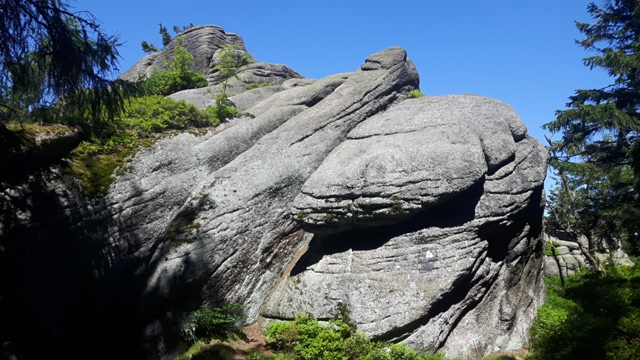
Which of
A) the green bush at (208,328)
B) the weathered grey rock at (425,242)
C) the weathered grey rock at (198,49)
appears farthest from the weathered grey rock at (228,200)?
the weathered grey rock at (198,49)

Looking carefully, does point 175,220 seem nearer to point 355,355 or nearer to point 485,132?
point 355,355

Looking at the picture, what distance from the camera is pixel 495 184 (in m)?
13.7

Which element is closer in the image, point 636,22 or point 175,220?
point 175,220

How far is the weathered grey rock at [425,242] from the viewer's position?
11.6 meters

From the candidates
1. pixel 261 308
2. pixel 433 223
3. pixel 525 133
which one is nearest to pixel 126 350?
pixel 261 308

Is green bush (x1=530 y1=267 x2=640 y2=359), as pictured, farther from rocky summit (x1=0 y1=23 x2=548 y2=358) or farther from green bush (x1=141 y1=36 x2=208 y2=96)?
green bush (x1=141 y1=36 x2=208 y2=96)

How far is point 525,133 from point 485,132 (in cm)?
276

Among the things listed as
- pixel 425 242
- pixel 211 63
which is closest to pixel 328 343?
pixel 425 242

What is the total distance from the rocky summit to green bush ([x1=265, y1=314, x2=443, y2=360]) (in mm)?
580

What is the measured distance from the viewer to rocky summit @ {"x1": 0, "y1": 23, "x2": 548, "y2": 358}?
36.0 ft

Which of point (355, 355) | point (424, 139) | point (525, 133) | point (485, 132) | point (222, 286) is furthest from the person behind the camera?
point (525, 133)

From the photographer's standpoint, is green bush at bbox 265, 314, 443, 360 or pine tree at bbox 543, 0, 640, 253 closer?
green bush at bbox 265, 314, 443, 360

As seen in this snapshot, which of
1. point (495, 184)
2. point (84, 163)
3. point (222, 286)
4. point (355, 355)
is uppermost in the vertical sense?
point (84, 163)

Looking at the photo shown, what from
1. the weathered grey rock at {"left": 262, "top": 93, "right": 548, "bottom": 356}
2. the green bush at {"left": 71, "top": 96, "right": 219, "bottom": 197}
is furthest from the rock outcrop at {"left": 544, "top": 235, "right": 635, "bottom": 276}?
the green bush at {"left": 71, "top": 96, "right": 219, "bottom": 197}
